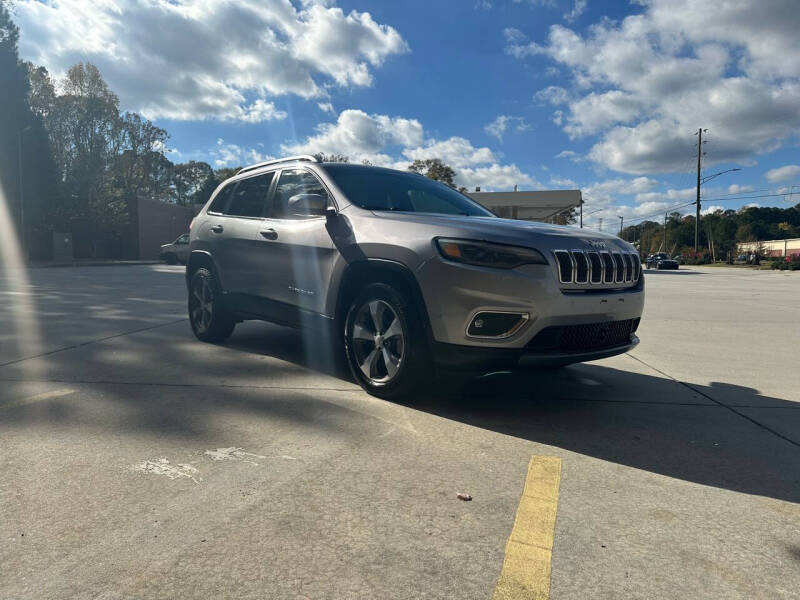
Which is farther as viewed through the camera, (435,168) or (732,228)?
(732,228)

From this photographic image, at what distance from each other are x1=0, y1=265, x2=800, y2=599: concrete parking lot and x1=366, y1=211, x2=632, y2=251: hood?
1147mm

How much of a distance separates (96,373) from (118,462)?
2.18 meters

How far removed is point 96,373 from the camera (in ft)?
15.5

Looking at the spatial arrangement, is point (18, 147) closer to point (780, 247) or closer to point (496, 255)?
point (496, 255)

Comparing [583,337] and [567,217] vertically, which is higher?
[567,217]

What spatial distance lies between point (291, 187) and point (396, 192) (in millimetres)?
957

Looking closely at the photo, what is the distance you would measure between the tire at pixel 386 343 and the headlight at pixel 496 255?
1.69 ft

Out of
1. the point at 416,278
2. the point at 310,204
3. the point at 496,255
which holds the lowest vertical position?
the point at 416,278

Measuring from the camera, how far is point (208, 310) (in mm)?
6078

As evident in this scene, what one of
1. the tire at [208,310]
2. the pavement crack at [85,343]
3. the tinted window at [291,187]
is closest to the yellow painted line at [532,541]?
the tinted window at [291,187]

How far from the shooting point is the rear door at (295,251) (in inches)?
176

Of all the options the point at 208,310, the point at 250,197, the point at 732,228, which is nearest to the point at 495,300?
the point at 250,197

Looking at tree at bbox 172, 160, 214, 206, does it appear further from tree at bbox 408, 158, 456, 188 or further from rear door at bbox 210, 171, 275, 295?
rear door at bbox 210, 171, 275, 295

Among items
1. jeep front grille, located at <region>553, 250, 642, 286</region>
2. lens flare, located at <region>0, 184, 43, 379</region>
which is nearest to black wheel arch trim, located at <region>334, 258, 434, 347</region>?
jeep front grille, located at <region>553, 250, 642, 286</region>
